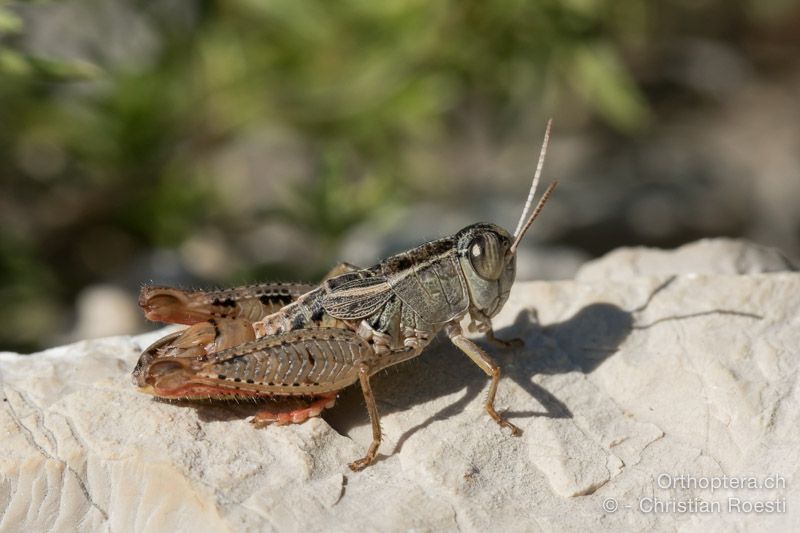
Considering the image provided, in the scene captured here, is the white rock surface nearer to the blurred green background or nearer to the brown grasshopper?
the brown grasshopper

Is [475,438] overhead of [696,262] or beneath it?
beneath

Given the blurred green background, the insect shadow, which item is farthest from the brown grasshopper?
the blurred green background

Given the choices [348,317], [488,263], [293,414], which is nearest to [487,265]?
[488,263]

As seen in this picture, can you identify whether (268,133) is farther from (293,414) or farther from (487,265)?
(293,414)

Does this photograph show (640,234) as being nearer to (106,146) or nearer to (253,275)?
(253,275)

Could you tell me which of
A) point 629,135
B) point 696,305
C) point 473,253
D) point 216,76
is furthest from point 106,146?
point 629,135

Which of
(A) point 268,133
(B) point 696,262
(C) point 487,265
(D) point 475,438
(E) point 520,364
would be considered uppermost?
(A) point 268,133
